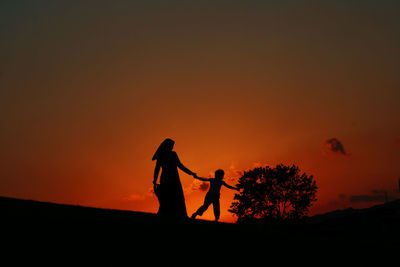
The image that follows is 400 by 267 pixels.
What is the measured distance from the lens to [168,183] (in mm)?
15320

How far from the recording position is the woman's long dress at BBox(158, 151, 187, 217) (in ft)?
50.1

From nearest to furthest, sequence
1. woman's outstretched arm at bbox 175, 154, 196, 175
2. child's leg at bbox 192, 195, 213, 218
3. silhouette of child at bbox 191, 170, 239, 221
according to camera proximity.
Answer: woman's outstretched arm at bbox 175, 154, 196, 175 → child's leg at bbox 192, 195, 213, 218 → silhouette of child at bbox 191, 170, 239, 221

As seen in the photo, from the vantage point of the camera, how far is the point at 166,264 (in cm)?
835

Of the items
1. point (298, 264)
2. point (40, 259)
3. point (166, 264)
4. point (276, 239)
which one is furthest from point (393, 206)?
point (40, 259)

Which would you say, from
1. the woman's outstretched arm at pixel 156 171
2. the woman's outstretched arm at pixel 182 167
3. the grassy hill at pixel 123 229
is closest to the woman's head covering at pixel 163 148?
the woman's outstretched arm at pixel 156 171

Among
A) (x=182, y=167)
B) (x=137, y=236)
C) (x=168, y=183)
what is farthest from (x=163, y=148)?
(x=137, y=236)

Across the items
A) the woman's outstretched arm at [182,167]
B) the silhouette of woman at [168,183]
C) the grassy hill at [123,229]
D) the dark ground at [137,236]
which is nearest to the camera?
the dark ground at [137,236]

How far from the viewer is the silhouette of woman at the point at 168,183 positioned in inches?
602

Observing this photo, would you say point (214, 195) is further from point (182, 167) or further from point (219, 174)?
point (182, 167)

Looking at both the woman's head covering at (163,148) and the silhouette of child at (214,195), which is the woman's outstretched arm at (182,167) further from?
the silhouette of child at (214,195)

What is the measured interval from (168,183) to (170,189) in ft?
0.71

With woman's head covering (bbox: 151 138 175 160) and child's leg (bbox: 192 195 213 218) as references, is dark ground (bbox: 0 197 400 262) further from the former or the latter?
child's leg (bbox: 192 195 213 218)

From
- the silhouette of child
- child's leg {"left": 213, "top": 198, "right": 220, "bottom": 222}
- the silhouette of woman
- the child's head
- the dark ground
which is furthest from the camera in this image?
the child's head

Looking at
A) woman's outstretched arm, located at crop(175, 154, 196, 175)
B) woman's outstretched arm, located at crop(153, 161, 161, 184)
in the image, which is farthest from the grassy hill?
woman's outstretched arm, located at crop(175, 154, 196, 175)
